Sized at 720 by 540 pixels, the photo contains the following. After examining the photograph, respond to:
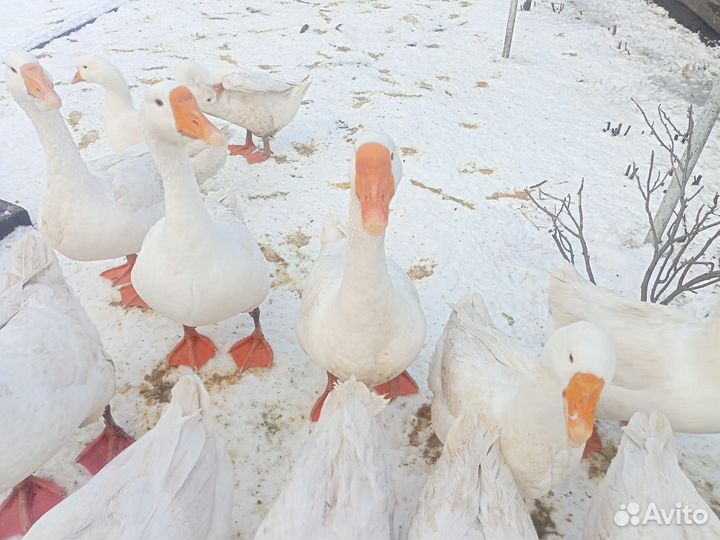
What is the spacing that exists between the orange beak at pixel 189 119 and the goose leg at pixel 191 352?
1.22 metres

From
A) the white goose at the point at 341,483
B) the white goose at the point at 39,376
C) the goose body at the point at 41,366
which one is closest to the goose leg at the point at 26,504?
the white goose at the point at 39,376

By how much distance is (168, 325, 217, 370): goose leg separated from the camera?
2984mm

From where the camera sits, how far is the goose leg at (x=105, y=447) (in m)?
2.51

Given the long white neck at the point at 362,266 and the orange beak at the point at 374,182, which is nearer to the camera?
the orange beak at the point at 374,182

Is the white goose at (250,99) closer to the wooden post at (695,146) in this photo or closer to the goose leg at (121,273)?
the goose leg at (121,273)

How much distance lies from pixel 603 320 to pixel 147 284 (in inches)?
86.2

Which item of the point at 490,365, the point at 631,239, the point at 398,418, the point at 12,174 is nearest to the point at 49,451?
Answer: the point at 398,418

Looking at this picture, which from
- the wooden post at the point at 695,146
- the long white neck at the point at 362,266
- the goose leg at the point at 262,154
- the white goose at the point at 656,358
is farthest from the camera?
the goose leg at the point at 262,154

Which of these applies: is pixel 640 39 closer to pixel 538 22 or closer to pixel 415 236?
pixel 538 22

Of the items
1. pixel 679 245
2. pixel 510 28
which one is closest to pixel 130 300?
pixel 679 245

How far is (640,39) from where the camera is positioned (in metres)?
6.97

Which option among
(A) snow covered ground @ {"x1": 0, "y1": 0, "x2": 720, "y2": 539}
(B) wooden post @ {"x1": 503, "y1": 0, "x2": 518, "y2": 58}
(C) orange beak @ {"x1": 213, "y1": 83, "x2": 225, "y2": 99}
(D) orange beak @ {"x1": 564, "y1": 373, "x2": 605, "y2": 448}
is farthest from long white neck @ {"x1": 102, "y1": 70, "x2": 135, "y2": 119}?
(B) wooden post @ {"x1": 503, "y1": 0, "x2": 518, "y2": 58}

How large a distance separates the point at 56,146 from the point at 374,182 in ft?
6.36

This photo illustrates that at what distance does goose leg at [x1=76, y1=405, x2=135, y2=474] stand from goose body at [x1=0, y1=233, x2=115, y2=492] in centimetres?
23
